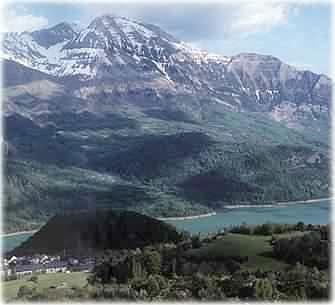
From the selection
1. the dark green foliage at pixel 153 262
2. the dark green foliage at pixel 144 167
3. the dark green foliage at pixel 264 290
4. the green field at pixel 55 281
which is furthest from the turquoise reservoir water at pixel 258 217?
the dark green foliage at pixel 264 290

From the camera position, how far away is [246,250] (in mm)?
9977

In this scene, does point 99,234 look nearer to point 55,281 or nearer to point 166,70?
point 55,281

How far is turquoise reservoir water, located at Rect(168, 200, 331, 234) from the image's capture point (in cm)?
2170

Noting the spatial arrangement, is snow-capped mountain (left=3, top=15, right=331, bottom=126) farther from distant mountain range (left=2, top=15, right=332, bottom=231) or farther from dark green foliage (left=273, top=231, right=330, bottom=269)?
dark green foliage (left=273, top=231, right=330, bottom=269)

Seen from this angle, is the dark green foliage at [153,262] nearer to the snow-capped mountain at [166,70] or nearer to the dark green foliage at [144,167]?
the dark green foliage at [144,167]

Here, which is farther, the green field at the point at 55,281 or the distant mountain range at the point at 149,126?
the distant mountain range at the point at 149,126

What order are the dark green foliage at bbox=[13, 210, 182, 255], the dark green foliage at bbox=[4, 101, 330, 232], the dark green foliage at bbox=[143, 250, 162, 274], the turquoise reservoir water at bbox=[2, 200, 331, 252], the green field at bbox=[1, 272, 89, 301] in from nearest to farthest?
the green field at bbox=[1, 272, 89, 301], the dark green foliage at bbox=[143, 250, 162, 274], the dark green foliage at bbox=[13, 210, 182, 255], the turquoise reservoir water at bbox=[2, 200, 331, 252], the dark green foliage at bbox=[4, 101, 330, 232]

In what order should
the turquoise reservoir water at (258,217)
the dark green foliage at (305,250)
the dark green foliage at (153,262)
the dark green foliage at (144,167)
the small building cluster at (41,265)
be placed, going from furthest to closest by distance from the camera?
the dark green foliage at (144,167), the turquoise reservoir water at (258,217), the small building cluster at (41,265), the dark green foliage at (153,262), the dark green foliage at (305,250)

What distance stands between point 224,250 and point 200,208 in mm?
16443

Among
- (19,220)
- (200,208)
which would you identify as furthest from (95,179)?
(19,220)

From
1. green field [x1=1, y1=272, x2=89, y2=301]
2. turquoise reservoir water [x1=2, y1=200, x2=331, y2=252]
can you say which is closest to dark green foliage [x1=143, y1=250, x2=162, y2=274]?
green field [x1=1, y1=272, x2=89, y2=301]

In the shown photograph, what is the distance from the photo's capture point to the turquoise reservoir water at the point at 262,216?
21703mm

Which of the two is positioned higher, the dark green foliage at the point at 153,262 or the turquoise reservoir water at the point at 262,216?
the turquoise reservoir water at the point at 262,216

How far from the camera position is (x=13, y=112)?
140 feet
